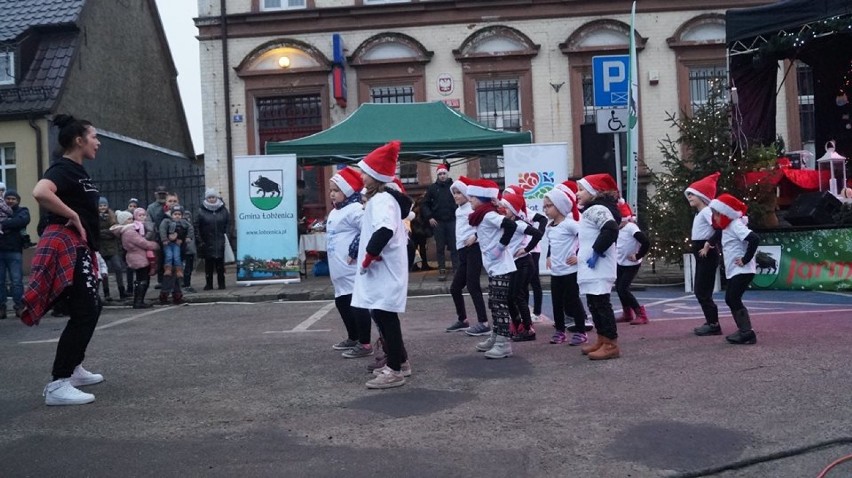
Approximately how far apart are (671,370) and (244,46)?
1652cm

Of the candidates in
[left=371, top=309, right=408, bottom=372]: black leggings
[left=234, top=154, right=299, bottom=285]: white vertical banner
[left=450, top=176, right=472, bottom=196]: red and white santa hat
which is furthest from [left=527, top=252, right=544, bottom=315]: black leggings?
[left=234, top=154, right=299, bottom=285]: white vertical banner

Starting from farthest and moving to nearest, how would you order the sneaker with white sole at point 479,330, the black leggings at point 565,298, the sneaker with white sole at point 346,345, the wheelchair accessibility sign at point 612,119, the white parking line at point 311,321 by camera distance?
the wheelchair accessibility sign at point 612,119 < the white parking line at point 311,321 < the sneaker with white sole at point 479,330 < the black leggings at point 565,298 < the sneaker with white sole at point 346,345

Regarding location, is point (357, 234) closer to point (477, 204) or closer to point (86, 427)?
A: point (477, 204)

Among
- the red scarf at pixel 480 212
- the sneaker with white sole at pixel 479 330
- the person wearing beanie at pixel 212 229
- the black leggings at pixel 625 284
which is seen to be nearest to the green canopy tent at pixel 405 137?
the person wearing beanie at pixel 212 229

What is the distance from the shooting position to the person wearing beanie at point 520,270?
873 cm

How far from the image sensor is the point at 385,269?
6.75m

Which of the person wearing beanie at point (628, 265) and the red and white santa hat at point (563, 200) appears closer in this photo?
the red and white santa hat at point (563, 200)

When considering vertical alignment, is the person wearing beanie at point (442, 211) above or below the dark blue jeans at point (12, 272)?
above

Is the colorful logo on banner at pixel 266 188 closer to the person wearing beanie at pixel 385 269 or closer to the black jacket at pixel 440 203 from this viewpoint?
the black jacket at pixel 440 203

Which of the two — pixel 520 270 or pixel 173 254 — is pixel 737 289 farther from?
pixel 173 254

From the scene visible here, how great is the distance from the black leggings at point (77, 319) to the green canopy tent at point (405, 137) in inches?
391

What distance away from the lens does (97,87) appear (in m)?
24.6

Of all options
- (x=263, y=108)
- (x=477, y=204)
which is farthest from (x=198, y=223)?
(x=477, y=204)

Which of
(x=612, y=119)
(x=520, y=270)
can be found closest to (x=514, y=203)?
(x=520, y=270)
